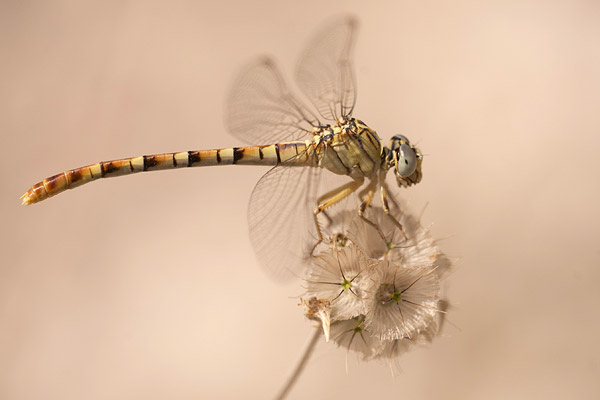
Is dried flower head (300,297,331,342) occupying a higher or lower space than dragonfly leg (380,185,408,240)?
lower

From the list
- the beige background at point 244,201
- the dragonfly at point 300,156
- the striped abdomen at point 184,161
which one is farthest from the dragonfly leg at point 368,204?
the beige background at point 244,201

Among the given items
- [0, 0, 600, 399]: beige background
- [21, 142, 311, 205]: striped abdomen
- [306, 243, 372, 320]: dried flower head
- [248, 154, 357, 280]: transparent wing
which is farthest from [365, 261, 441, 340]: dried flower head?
[0, 0, 600, 399]: beige background

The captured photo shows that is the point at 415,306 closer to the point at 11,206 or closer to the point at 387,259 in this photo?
the point at 387,259

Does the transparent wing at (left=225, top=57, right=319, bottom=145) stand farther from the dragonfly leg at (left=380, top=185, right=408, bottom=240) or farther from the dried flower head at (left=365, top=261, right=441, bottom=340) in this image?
the dried flower head at (left=365, top=261, right=441, bottom=340)

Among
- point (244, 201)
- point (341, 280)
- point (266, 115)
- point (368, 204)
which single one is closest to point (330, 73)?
point (266, 115)

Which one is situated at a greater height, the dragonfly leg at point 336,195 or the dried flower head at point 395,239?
the dragonfly leg at point 336,195

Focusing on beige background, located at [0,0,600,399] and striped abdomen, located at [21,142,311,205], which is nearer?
striped abdomen, located at [21,142,311,205]

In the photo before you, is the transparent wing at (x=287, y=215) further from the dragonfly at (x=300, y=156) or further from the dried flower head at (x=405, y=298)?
the dried flower head at (x=405, y=298)
